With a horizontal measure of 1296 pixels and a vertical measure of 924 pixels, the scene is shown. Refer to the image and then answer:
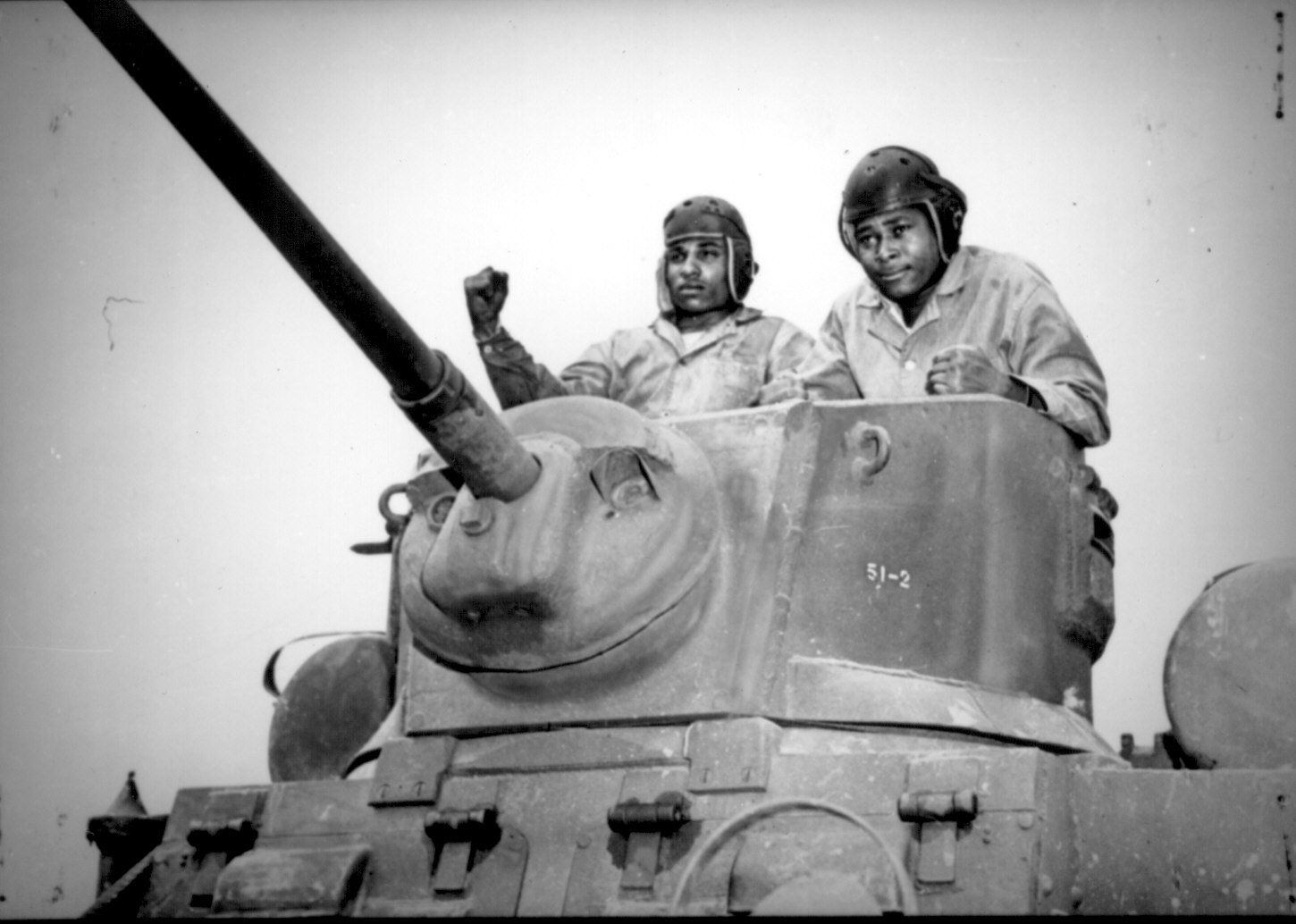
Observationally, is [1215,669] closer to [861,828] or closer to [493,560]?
[861,828]

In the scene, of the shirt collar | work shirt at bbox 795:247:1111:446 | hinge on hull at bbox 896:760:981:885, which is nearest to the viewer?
hinge on hull at bbox 896:760:981:885

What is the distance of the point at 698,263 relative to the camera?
8031 mm

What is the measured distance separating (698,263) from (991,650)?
103 inches

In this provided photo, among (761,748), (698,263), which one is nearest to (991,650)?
(761,748)

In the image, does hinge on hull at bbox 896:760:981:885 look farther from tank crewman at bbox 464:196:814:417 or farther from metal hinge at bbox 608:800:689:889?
tank crewman at bbox 464:196:814:417

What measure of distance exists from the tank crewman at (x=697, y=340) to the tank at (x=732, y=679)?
4.05 ft

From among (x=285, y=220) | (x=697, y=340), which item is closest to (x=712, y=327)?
(x=697, y=340)

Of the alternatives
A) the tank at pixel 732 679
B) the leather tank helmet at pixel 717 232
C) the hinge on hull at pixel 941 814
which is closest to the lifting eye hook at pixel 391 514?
the tank at pixel 732 679

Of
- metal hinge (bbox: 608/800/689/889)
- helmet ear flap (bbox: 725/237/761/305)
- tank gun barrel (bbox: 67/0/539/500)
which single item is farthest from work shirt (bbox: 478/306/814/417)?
metal hinge (bbox: 608/800/689/889)

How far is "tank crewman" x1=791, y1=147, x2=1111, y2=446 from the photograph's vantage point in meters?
6.82

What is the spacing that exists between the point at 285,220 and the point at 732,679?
1.87m

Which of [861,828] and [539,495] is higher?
[539,495]

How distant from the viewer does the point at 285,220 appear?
559 centimetres

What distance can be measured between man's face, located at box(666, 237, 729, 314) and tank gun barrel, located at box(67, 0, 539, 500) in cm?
239
